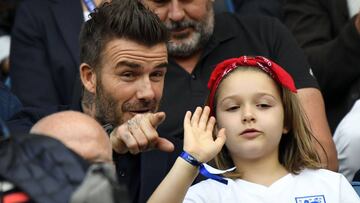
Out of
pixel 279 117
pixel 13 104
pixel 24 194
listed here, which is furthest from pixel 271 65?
pixel 24 194

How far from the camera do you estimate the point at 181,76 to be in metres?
4.66

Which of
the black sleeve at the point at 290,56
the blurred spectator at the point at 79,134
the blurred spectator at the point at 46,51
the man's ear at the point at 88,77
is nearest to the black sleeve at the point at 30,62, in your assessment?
the blurred spectator at the point at 46,51

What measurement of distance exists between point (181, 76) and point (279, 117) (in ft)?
3.57

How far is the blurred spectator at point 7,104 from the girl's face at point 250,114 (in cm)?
111

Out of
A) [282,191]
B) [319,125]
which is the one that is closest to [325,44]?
[319,125]

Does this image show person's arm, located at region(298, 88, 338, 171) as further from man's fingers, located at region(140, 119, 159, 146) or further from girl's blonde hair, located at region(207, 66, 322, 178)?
man's fingers, located at region(140, 119, 159, 146)

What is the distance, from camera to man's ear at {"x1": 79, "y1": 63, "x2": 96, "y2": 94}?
416 centimetres

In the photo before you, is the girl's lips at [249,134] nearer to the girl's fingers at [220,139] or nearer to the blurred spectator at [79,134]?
the girl's fingers at [220,139]

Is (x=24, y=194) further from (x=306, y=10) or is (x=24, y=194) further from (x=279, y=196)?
(x=306, y=10)

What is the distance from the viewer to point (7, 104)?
432cm

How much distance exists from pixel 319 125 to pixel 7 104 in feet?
4.92

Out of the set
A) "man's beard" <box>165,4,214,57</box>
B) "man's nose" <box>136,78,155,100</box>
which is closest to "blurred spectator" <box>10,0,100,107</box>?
"man's beard" <box>165,4,214,57</box>

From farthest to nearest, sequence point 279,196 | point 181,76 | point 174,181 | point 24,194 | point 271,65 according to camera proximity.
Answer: point 181,76
point 271,65
point 279,196
point 174,181
point 24,194

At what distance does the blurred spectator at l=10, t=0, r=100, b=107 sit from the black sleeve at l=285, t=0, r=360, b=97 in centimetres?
130
